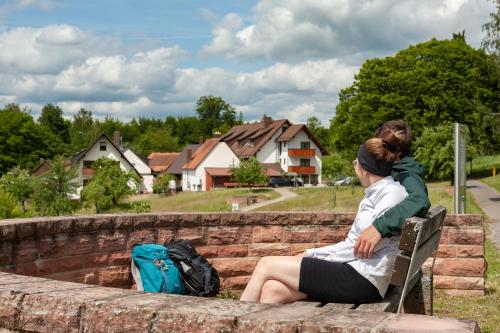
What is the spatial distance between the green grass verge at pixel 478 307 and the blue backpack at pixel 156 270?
249cm

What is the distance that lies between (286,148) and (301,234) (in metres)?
70.7

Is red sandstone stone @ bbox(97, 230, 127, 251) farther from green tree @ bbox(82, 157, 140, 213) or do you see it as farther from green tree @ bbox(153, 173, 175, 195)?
green tree @ bbox(153, 173, 175, 195)

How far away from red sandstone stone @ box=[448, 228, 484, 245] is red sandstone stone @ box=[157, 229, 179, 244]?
9.38ft

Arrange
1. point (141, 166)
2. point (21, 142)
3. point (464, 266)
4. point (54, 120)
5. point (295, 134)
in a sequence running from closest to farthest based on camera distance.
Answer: point (464, 266)
point (21, 142)
point (295, 134)
point (141, 166)
point (54, 120)

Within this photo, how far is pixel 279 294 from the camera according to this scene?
410cm

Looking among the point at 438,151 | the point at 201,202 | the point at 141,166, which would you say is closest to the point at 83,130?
the point at 141,166

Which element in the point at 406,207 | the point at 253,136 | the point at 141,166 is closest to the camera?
the point at 406,207

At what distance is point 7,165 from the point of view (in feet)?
228

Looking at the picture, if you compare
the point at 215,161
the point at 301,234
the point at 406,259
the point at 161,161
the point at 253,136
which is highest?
the point at 253,136

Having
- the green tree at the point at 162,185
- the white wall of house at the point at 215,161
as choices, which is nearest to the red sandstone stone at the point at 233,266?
the green tree at the point at 162,185

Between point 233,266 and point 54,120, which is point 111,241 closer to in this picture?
point 233,266

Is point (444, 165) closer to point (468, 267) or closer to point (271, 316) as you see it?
point (468, 267)

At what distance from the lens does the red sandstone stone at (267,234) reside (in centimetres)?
712

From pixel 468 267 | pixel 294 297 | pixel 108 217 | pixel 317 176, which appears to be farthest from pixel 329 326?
pixel 317 176
